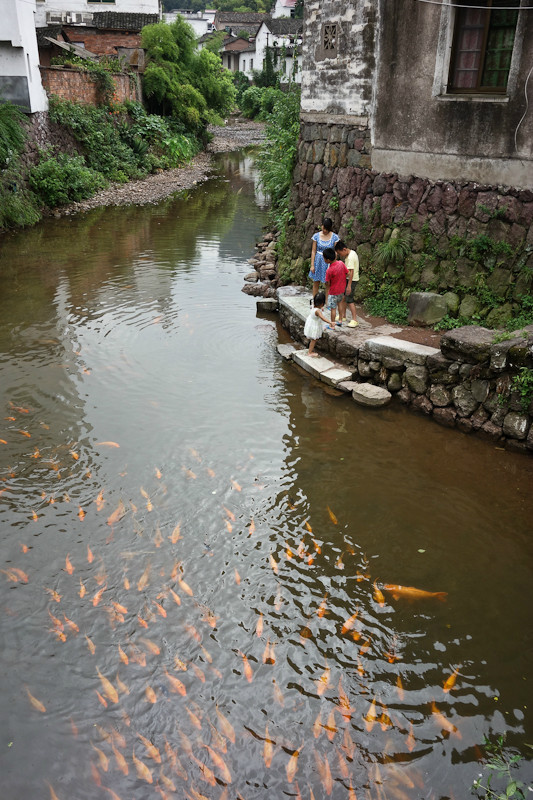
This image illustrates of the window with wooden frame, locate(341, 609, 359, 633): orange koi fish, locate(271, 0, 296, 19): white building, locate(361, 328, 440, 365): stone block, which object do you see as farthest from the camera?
locate(271, 0, 296, 19): white building

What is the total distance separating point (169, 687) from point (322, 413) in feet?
15.8

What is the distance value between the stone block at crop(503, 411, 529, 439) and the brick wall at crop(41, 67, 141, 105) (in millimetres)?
21125

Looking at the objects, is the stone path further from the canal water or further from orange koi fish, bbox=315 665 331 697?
orange koi fish, bbox=315 665 331 697

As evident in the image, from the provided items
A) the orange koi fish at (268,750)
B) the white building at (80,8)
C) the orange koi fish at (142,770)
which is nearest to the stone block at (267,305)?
the orange koi fish at (268,750)

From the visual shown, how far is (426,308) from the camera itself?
9.52m

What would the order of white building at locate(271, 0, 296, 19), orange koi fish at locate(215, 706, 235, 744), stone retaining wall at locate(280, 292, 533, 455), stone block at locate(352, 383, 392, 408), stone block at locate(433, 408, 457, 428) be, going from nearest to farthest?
1. orange koi fish at locate(215, 706, 235, 744)
2. stone retaining wall at locate(280, 292, 533, 455)
3. stone block at locate(433, 408, 457, 428)
4. stone block at locate(352, 383, 392, 408)
5. white building at locate(271, 0, 296, 19)

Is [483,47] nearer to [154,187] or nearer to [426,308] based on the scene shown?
[426,308]

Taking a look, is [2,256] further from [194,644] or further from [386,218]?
[194,644]

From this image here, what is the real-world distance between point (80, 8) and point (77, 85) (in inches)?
717

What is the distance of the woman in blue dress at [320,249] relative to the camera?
10.2m

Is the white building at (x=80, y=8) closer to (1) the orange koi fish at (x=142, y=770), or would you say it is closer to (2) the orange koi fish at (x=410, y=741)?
(1) the orange koi fish at (x=142, y=770)

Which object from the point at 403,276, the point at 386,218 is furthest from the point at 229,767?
the point at 386,218

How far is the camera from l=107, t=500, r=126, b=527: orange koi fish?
21.2ft

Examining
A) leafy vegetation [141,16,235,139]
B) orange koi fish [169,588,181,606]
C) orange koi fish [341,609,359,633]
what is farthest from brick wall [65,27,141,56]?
orange koi fish [341,609,359,633]
